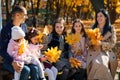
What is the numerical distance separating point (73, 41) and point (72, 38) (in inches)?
3.4

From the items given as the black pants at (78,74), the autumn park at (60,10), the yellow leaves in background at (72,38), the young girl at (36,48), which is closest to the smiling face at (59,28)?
the yellow leaves in background at (72,38)

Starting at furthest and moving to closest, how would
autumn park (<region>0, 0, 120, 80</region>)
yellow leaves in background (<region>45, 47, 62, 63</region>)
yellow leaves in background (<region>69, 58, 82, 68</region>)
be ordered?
1. autumn park (<region>0, 0, 120, 80</region>)
2. yellow leaves in background (<region>69, 58, 82, 68</region>)
3. yellow leaves in background (<region>45, 47, 62, 63</region>)

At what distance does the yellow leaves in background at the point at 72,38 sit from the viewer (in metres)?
7.25

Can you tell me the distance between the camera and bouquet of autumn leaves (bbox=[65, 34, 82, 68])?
7.20 meters

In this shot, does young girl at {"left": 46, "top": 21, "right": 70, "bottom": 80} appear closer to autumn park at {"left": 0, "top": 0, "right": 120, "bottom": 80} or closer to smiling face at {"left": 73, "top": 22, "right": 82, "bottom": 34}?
smiling face at {"left": 73, "top": 22, "right": 82, "bottom": 34}

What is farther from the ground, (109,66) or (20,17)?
(20,17)

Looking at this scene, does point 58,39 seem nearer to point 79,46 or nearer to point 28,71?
point 79,46

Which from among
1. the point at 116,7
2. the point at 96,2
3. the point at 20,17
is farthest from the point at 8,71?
the point at 116,7

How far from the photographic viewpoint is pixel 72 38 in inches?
285

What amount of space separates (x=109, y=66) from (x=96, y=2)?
33.8 feet

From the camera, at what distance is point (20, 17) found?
21.9 ft

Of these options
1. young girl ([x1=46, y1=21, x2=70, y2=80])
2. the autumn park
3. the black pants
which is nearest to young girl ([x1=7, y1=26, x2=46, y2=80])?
young girl ([x1=46, y1=21, x2=70, y2=80])

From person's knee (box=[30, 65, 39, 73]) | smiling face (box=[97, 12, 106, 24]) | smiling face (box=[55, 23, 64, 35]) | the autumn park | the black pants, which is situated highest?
smiling face (box=[97, 12, 106, 24])

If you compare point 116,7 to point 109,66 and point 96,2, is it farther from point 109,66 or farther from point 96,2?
point 109,66
